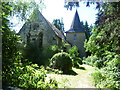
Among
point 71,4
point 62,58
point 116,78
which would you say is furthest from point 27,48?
point 116,78

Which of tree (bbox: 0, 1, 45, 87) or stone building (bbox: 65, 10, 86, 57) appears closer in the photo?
tree (bbox: 0, 1, 45, 87)

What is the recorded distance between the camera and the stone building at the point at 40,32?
18641 millimetres

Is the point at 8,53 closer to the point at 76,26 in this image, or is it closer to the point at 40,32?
the point at 40,32

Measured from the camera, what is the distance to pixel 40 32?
19.2 m

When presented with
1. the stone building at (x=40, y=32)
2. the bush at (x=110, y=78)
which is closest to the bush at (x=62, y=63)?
the bush at (x=110, y=78)

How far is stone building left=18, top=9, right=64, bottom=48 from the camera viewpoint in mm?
18641

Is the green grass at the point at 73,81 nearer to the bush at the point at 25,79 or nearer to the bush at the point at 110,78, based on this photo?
the bush at the point at 110,78

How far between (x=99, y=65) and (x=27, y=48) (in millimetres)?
12367

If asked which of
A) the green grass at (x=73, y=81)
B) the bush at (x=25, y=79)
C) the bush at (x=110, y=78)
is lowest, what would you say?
the green grass at (x=73, y=81)

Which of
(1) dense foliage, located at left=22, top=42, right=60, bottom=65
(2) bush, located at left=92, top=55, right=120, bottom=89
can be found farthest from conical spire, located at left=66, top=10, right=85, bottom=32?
(2) bush, located at left=92, top=55, right=120, bottom=89

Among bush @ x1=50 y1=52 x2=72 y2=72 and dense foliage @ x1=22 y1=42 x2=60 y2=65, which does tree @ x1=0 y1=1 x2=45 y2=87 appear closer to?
bush @ x1=50 y1=52 x2=72 y2=72

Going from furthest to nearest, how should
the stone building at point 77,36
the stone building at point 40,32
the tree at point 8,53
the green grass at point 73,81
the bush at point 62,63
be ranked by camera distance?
the stone building at point 77,36
the stone building at point 40,32
the bush at point 62,63
the green grass at point 73,81
the tree at point 8,53

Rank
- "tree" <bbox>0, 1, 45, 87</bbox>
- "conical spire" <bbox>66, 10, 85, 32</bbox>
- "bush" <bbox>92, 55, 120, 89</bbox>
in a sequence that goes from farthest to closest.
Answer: "conical spire" <bbox>66, 10, 85, 32</bbox>
"bush" <bbox>92, 55, 120, 89</bbox>
"tree" <bbox>0, 1, 45, 87</bbox>

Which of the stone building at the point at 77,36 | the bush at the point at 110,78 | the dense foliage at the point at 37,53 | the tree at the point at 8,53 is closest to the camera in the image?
the tree at the point at 8,53
